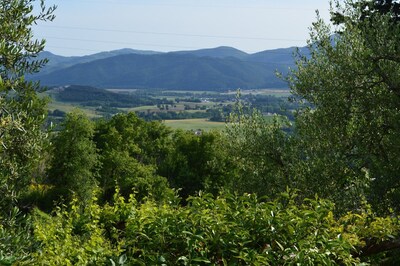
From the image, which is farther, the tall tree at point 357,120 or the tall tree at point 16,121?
the tall tree at point 357,120

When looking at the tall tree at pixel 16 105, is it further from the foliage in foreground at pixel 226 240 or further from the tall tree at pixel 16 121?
the foliage in foreground at pixel 226 240

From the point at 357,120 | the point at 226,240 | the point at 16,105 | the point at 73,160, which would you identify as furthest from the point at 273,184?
the point at 73,160

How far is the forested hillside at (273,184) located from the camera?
6.41 meters

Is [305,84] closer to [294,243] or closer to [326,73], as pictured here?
[326,73]

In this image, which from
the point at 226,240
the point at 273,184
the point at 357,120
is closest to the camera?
the point at 226,240

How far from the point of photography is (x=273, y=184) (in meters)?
20.7

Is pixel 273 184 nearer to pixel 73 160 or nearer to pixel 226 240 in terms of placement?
pixel 226 240

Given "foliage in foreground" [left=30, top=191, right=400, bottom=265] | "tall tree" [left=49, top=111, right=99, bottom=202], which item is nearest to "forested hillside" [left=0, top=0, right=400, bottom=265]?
"foliage in foreground" [left=30, top=191, right=400, bottom=265]

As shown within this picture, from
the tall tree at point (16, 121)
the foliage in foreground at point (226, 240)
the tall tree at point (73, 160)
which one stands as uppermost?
the tall tree at point (16, 121)

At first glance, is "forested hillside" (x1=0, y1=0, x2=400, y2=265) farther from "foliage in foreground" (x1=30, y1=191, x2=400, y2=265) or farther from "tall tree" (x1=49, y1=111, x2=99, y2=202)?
"tall tree" (x1=49, y1=111, x2=99, y2=202)

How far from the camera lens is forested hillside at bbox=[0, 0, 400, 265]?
641cm

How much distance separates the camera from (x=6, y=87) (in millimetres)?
6863

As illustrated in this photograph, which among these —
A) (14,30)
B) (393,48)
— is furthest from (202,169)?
(14,30)

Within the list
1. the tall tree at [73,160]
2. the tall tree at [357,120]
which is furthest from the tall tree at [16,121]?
the tall tree at [73,160]
